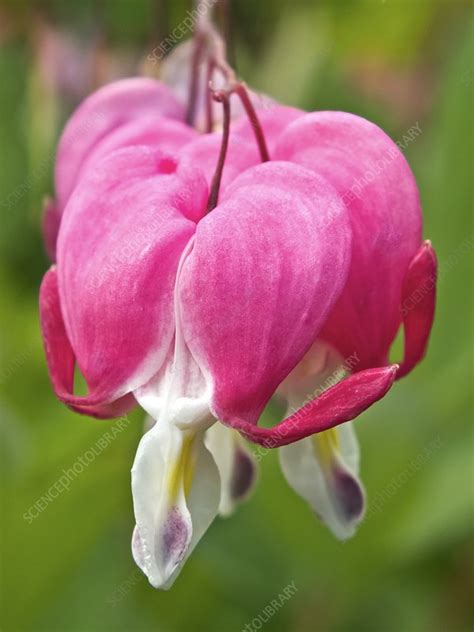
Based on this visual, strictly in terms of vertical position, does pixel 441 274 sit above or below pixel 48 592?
above

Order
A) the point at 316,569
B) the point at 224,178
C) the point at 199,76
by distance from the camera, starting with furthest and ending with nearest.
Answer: the point at 316,569 < the point at 199,76 < the point at 224,178

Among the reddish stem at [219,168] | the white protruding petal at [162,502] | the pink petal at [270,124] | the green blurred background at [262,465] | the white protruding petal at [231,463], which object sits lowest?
the green blurred background at [262,465]

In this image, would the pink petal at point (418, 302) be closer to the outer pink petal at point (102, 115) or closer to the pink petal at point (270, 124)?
the pink petal at point (270, 124)

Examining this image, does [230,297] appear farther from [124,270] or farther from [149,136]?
[149,136]

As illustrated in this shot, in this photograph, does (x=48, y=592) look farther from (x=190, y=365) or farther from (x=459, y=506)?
(x=190, y=365)

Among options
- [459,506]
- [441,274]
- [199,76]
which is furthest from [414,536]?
[199,76]

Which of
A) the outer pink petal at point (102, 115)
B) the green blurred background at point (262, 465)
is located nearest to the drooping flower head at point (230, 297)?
the outer pink petal at point (102, 115)

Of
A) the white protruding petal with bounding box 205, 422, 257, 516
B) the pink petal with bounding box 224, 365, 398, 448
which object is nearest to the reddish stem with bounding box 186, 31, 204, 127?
the white protruding petal with bounding box 205, 422, 257, 516

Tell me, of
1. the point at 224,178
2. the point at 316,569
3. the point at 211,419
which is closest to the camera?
the point at 211,419
